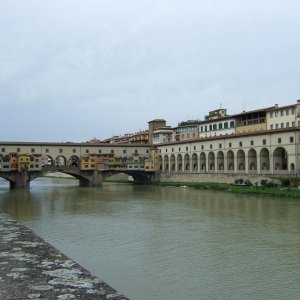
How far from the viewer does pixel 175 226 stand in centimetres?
2461

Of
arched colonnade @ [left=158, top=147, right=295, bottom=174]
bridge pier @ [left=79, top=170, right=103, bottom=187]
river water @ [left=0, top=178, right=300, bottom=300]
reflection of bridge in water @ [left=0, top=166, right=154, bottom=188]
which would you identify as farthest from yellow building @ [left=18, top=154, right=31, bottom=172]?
river water @ [left=0, top=178, right=300, bottom=300]

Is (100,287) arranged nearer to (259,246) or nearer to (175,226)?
(259,246)

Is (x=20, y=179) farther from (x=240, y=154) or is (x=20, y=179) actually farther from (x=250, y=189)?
(x=250, y=189)

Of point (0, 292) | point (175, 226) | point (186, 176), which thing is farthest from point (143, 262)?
point (186, 176)

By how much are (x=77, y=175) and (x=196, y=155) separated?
70.1ft

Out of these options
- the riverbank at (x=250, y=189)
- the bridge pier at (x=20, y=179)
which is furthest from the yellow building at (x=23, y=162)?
the riverbank at (x=250, y=189)

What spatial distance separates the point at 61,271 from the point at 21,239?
5706mm

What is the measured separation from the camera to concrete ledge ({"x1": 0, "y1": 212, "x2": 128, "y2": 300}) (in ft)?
33.8

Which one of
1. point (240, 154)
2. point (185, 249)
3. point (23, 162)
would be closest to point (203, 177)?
point (240, 154)

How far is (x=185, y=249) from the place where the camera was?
17.9m

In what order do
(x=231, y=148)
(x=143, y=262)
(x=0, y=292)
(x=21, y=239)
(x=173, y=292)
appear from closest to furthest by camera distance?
(x=0, y=292) < (x=173, y=292) < (x=143, y=262) < (x=21, y=239) < (x=231, y=148)

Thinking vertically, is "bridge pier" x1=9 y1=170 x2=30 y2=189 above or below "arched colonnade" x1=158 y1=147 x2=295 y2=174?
below

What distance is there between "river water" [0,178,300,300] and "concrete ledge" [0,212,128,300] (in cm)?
119

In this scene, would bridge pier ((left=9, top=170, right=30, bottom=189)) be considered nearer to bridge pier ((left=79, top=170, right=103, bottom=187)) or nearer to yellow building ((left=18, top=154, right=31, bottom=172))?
yellow building ((left=18, top=154, right=31, bottom=172))
